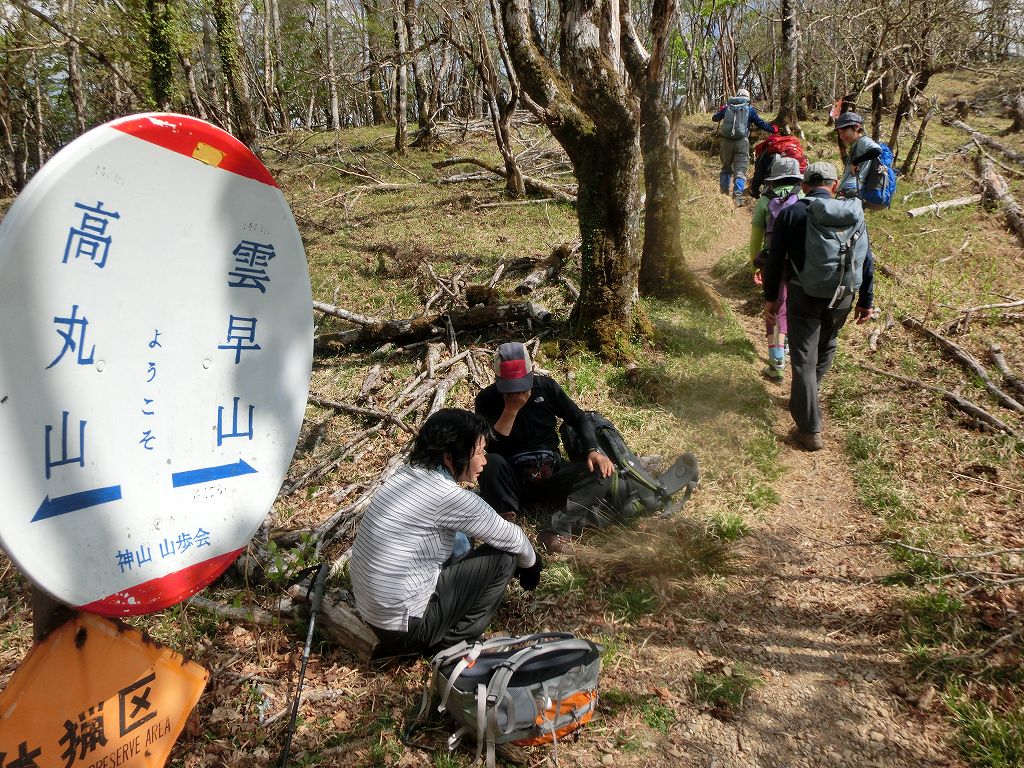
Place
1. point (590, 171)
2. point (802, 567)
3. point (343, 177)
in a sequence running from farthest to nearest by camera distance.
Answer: point (343, 177), point (590, 171), point (802, 567)

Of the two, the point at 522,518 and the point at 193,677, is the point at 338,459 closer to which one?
the point at 522,518

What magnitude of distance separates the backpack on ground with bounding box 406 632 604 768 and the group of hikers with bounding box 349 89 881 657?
421mm

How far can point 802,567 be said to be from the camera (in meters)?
4.04

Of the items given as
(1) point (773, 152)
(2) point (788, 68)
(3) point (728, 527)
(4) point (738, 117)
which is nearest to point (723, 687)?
(3) point (728, 527)

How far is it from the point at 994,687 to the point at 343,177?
15417 mm

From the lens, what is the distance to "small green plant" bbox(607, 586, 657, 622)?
377 cm

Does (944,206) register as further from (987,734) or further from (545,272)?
(987,734)

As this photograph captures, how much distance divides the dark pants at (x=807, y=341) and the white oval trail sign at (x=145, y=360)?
4.40 meters

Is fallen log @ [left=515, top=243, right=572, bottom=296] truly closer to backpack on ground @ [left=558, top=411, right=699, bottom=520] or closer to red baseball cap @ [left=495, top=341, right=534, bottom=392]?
backpack on ground @ [left=558, top=411, right=699, bottom=520]

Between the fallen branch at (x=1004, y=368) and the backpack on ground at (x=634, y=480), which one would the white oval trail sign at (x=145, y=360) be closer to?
the backpack on ground at (x=634, y=480)

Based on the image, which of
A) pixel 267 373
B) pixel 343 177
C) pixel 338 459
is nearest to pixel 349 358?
pixel 338 459

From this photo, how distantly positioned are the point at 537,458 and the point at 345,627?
1773 mm

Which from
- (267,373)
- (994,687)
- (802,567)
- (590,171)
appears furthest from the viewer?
(590,171)

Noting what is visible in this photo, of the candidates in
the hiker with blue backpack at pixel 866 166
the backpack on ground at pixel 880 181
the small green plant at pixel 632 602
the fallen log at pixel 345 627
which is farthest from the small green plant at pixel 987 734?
the backpack on ground at pixel 880 181
